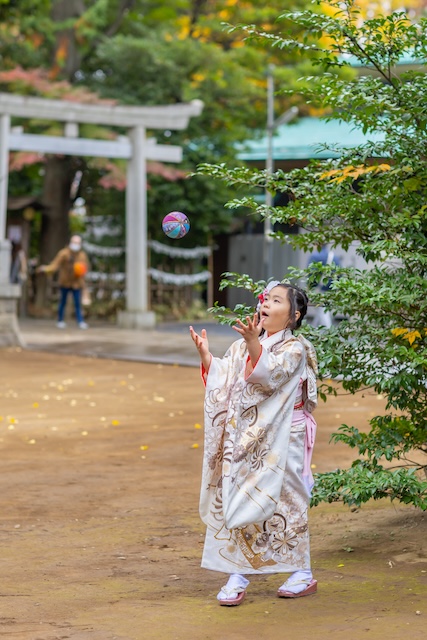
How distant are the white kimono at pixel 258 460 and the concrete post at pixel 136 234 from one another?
60.2ft

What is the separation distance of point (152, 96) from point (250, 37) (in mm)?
20375

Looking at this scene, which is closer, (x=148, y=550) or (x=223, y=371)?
(x=223, y=371)

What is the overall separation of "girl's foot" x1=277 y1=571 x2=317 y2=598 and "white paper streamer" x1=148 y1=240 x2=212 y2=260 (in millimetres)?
21970

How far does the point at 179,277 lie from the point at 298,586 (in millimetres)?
22376

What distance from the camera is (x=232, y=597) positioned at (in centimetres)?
516

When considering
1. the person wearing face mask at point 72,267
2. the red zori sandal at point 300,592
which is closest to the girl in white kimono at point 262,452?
the red zori sandal at point 300,592

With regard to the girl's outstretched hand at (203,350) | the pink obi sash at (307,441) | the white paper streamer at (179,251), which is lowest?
the pink obi sash at (307,441)

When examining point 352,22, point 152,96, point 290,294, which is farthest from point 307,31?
point 152,96

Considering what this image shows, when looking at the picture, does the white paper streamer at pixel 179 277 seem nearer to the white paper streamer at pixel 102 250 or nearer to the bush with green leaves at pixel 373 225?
the white paper streamer at pixel 102 250

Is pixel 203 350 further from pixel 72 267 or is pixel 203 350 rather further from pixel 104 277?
pixel 104 277

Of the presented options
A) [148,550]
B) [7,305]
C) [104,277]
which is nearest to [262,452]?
[148,550]

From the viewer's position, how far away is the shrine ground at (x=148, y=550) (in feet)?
15.9

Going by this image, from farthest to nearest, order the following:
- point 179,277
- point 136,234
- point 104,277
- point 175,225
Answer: point 179,277
point 104,277
point 136,234
point 175,225

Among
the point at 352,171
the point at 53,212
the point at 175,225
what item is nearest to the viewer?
the point at 175,225
